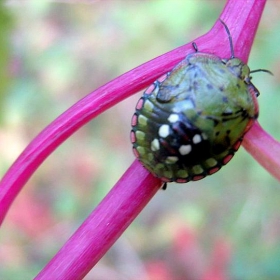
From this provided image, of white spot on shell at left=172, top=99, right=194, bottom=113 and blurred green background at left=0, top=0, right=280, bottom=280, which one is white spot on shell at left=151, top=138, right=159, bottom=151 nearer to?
white spot on shell at left=172, top=99, right=194, bottom=113

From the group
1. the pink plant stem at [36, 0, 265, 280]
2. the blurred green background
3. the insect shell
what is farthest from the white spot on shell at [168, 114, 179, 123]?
the blurred green background

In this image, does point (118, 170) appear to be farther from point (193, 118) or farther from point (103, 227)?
point (103, 227)

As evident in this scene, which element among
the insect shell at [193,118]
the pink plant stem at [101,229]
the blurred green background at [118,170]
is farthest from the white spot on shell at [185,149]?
the blurred green background at [118,170]

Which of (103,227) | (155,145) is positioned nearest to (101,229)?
(103,227)

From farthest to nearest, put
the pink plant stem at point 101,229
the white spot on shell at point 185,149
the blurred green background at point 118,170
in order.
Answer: the blurred green background at point 118,170
the white spot on shell at point 185,149
the pink plant stem at point 101,229

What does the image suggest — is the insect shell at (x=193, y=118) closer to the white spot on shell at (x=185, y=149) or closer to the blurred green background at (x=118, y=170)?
the white spot on shell at (x=185, y=149)

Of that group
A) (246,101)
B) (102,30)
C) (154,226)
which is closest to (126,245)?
(154,226)
